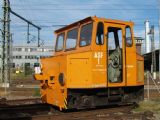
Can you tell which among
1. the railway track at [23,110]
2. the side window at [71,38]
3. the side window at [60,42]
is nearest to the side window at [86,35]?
the side window at [71,38]

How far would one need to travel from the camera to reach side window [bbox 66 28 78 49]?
13.0m

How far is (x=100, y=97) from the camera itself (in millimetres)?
12430

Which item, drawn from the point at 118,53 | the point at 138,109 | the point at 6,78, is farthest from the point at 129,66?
the point at 6,78

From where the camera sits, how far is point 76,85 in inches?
461

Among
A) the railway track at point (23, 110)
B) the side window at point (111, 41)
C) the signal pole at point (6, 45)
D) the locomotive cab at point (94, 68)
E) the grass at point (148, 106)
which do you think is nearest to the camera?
the locomotive cab at point (94, 68)

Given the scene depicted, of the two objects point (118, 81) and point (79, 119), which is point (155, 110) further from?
point (79, 119)

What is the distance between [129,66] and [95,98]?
1664 millimetres

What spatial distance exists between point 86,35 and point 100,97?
2080mm

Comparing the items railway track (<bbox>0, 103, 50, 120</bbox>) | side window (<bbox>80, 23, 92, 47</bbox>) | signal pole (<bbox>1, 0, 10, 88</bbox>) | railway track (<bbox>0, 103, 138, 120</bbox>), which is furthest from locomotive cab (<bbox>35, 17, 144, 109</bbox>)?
signal pole (<bbox>1, 0, 10, 88</bbox>)

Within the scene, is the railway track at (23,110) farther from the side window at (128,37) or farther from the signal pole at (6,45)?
the signal pole at (6,45)

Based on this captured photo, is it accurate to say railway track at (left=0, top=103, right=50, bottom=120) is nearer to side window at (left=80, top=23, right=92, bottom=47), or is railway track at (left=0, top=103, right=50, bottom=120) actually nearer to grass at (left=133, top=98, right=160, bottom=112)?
side window at (left=80, top=23, right=92, bottom=47)

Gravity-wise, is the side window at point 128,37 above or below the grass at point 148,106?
above

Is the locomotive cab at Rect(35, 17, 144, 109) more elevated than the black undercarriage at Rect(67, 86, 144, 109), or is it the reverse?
the locomotive cab at Rect(35, 17, 144, 109)

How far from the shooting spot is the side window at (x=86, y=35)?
1227cm
